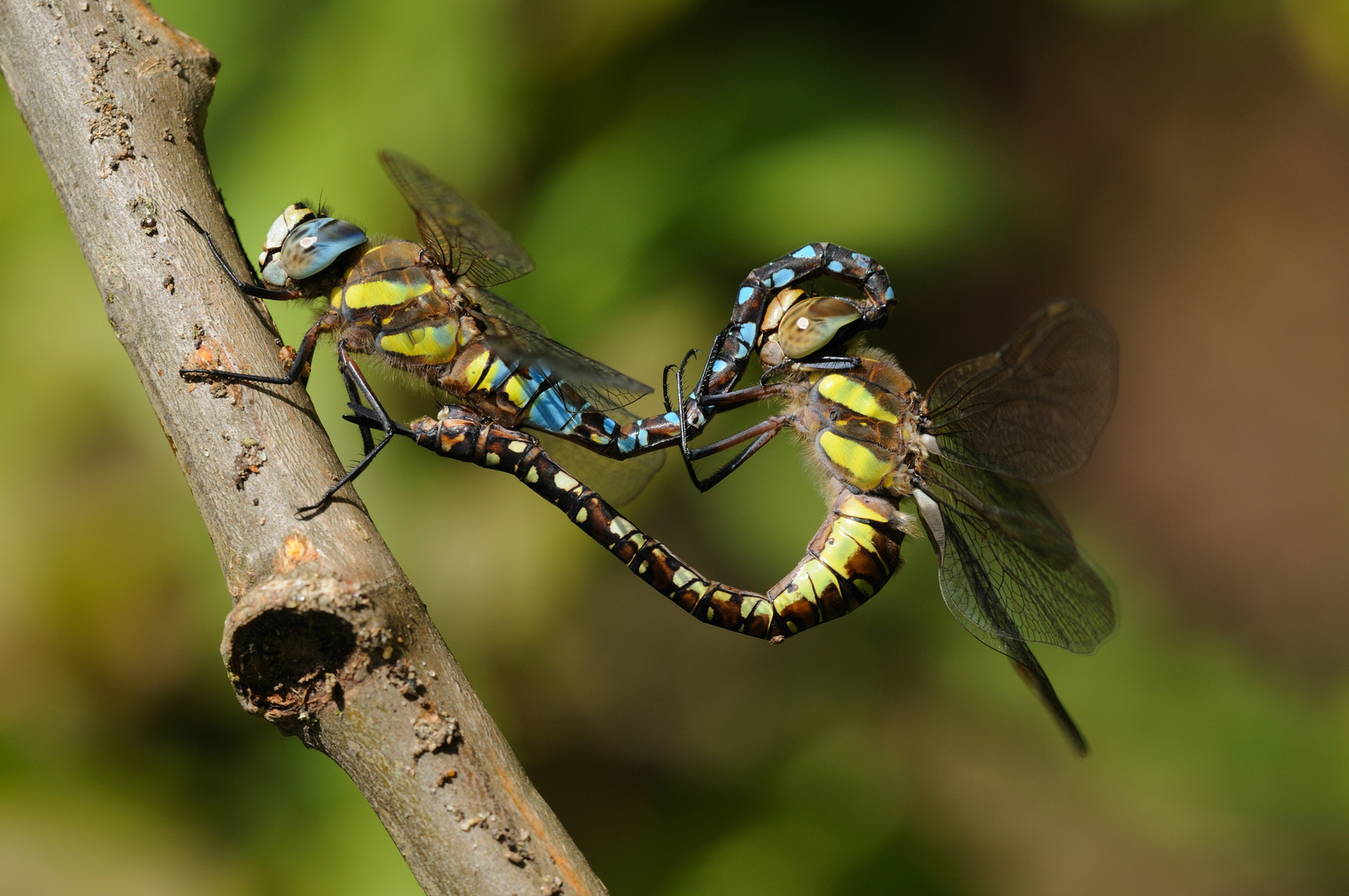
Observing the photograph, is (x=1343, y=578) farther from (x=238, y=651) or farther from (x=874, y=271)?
(x=238, y=651)

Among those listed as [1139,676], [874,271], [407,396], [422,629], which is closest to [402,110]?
[407,396]

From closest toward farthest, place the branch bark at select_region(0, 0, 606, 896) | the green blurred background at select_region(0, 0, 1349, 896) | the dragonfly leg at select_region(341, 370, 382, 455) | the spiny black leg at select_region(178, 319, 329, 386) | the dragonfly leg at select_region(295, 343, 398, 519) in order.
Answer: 1. the branch bark at select_region(0, 0, 606, 896)
2. the spiny black leg at select_region(178, 319, 329, 386)
3. the dragonfly leg at select_region(295, 343, 398, 519)
4. the dragonfly leg at select_region(341, 370, 382, 455)
5. the green blurred background at select_region(0, 0, 1349, 896)

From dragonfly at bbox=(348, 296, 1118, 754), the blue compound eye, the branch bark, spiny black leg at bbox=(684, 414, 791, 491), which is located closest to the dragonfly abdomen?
dragonfly at bbox=(348, 296, 1118, 754)

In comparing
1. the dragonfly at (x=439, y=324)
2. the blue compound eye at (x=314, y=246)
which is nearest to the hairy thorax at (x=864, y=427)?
the dragonfly at (x=439, y=324)

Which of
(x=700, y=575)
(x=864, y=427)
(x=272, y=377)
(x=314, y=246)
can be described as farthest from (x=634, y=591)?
(x=272, y=377)

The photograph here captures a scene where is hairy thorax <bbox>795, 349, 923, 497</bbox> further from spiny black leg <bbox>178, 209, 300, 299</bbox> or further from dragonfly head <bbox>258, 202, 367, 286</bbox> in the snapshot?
spiny black leg <bbox>178, 209, 300, 299</bbox>

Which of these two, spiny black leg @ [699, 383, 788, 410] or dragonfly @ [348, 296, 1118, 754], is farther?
spiny black leg @ [699, 383, 788, 410]

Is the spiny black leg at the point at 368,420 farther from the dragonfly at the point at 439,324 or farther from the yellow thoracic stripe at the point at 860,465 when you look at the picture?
the yellow thoracic stripe at the point at 860,465
